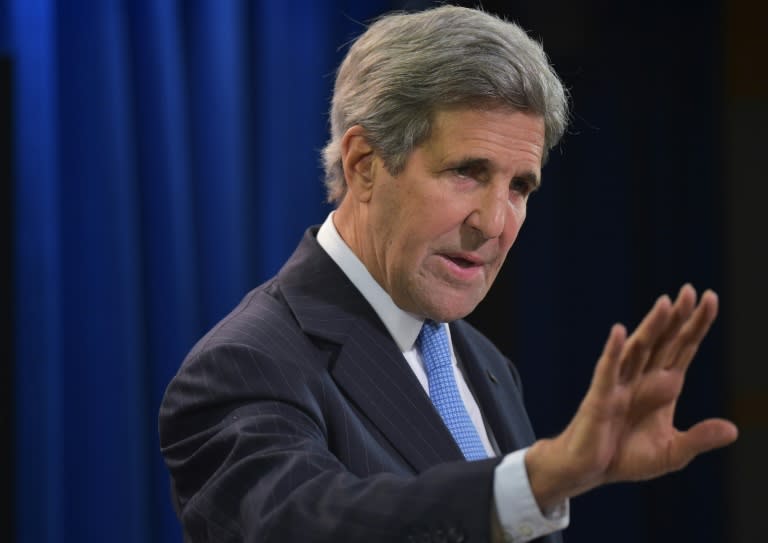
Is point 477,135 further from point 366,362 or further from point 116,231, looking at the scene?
point 116,231

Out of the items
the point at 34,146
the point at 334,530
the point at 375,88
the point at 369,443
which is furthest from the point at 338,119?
the point at 34,146

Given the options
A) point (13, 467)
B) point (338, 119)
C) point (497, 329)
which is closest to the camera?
point (338, 119)

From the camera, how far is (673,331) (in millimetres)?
1085

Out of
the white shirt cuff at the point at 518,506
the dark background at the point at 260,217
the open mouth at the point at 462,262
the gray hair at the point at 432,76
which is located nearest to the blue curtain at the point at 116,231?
the dark background at the point at 260,217

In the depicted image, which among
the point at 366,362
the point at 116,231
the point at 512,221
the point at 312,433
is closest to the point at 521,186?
the point at 512,221

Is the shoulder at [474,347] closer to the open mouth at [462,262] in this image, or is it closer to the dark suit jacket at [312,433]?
the dark suit jacket at [312,433]

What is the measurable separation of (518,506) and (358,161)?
0.67 metres

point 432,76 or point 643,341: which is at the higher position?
point 432,76

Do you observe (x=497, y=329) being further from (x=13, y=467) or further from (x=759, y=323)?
(x=13, y=467)

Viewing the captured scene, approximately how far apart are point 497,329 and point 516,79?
161 cm

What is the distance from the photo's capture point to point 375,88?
156 cm

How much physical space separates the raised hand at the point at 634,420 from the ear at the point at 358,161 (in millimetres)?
605

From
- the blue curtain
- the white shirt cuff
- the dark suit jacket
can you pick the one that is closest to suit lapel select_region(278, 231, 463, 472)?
the dark suit jacket

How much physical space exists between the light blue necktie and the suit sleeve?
0.21 meters
